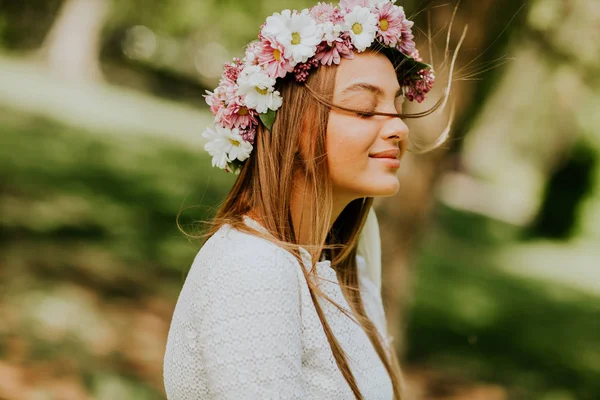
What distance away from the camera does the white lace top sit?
1584mm

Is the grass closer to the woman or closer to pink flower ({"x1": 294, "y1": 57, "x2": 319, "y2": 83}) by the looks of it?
the woman

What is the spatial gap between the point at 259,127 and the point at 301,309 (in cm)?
52

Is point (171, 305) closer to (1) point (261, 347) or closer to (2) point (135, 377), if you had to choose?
(2) point (135, 377)

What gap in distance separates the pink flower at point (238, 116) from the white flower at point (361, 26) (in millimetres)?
328

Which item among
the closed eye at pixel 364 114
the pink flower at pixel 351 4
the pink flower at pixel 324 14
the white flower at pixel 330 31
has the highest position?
the pink flower at pixel 351 4

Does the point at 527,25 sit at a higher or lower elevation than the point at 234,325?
higher

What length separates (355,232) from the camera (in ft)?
7.58

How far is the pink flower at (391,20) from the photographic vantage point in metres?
1.98

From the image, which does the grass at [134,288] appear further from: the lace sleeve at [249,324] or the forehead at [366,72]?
the lace sleeve at [249,324]

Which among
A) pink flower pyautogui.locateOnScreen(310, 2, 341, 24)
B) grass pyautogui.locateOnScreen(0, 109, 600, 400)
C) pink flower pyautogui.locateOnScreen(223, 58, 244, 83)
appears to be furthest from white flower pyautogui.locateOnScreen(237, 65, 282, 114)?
grass pyautogui.locateOnScreen(0, 109, 600, 400)

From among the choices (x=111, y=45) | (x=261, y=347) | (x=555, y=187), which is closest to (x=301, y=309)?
(x=261, y=347)

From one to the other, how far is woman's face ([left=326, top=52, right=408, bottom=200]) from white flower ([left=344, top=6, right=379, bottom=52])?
39 millimetres

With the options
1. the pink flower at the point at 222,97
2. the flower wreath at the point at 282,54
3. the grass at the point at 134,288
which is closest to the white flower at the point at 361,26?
the flower wreath at the point at 282,54

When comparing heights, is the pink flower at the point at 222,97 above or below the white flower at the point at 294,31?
below
